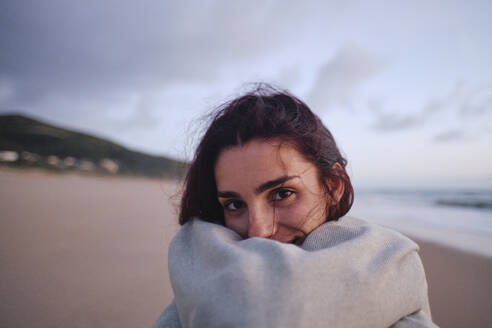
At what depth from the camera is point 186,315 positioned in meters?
0.69

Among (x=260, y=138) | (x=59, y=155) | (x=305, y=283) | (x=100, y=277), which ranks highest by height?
(x=59, y=155)

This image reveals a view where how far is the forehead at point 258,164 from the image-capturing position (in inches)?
39.8

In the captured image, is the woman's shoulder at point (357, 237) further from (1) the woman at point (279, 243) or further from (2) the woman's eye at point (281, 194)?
(2) the woman's eye at point (281, 194)

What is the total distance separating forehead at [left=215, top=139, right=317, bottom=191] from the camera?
1.01m

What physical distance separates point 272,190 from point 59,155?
25127 mm

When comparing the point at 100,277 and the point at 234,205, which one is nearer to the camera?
the point at 234,205

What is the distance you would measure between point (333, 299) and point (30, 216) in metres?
4.67

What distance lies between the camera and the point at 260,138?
1.08 metres

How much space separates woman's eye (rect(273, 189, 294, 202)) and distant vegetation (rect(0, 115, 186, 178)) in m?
13.1

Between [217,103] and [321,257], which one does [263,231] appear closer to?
[321,257]

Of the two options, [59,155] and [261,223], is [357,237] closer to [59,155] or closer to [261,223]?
[261,223]

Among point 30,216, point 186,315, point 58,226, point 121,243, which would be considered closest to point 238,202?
point 186,315

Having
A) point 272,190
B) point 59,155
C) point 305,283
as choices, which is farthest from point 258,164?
point 59,155

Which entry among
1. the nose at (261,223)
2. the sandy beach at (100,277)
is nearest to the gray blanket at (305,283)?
the nose at (261,223)
